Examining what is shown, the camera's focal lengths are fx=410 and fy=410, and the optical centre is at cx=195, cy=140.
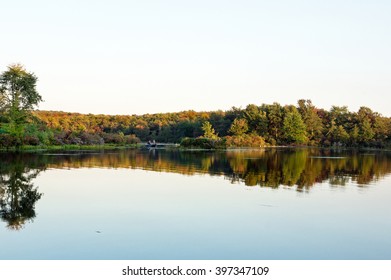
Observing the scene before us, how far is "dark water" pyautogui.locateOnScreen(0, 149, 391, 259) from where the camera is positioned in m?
6.89

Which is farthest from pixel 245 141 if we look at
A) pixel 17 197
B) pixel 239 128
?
pixel 17 197

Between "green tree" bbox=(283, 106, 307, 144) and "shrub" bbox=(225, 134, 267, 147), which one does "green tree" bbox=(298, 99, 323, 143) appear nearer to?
"green tree" bbox=(283, 106, 307, 144)

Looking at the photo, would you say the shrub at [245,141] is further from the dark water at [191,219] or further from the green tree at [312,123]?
the dark water at [191,219]

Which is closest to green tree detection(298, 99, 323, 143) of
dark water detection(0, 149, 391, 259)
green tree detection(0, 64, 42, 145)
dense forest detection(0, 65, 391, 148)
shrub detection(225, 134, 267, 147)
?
dense forest detection(0, 65, 391, 148)

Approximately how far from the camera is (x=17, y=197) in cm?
1151

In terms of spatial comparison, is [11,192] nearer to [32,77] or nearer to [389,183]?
[389,183]

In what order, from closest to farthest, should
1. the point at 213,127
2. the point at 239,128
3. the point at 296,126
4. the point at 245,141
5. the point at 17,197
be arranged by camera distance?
the point at 17,197, the point at 245,141, the point at 239,128, the point at 296,126, the point at 213,127

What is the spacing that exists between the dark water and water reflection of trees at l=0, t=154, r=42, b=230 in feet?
0.09

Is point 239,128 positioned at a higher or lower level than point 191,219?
higher

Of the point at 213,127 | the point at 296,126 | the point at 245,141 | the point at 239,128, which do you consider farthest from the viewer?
the point at 213,127

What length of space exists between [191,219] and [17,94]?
33915 mm

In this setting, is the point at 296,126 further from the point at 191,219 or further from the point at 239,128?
the point at 191,219

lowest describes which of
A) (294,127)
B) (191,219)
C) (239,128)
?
(191,219)
